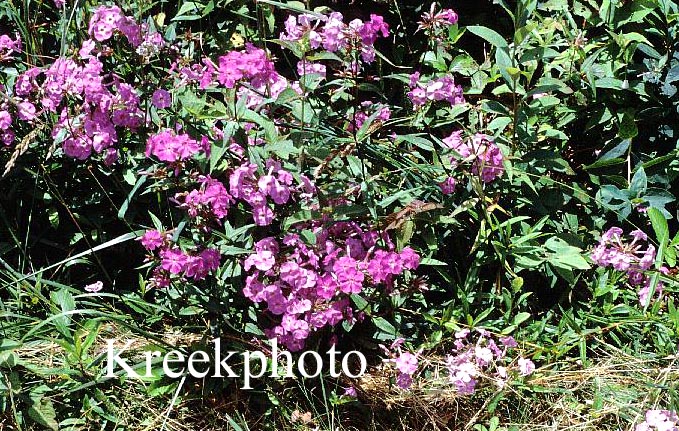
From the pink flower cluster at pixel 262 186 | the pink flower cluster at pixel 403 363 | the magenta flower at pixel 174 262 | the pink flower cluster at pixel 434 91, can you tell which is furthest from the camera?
the pink flower cluster at pixel 434 91

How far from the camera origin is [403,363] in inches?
93.4

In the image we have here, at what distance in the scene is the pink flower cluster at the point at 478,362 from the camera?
2354 millimetres

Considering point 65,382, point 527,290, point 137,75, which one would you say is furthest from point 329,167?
point 65,382

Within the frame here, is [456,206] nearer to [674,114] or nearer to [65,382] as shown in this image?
[674,114]

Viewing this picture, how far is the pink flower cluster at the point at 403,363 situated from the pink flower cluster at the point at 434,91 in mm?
699

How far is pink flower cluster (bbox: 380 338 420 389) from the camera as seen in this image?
237 cm

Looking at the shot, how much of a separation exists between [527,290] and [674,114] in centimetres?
71

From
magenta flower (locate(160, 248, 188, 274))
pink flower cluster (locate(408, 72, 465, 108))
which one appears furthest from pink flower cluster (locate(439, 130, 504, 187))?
magenta flower (locate(160, 248, 188, 274))

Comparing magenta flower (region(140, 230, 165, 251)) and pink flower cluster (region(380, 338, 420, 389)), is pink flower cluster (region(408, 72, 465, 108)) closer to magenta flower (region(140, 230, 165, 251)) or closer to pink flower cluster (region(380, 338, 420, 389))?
pink flower cluster (region(380, 338, 420, 389))

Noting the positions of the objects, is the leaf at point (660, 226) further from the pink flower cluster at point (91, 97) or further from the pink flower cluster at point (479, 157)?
the pink flower cluster at point (91, 97)

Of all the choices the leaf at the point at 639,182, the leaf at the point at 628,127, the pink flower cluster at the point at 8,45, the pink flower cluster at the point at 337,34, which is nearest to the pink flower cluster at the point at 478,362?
the leaf at the point at 639,182

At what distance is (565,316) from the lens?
2.57 meters

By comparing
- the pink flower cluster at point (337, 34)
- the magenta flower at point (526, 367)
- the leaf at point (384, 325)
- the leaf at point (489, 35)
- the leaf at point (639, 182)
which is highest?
the pink flower cluster at point (337, 34)

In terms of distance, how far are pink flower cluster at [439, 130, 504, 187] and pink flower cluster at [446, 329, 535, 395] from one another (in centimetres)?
42
